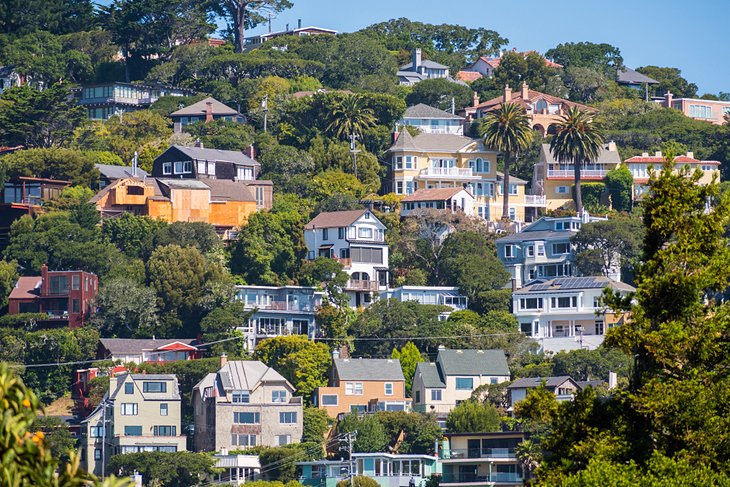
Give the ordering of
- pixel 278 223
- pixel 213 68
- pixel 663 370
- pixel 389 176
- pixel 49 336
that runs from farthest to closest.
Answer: pixel 213 68
pixel 389 176
pixel 278 223
pixel 49 336
pixel 663 370

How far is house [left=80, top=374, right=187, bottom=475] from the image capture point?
97.9 metres

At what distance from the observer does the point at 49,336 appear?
105 metres

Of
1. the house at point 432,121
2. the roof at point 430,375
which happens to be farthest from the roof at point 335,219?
the house at point 432,121

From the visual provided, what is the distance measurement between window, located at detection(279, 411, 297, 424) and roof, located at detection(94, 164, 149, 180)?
105ft

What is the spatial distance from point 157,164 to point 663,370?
9886 cm

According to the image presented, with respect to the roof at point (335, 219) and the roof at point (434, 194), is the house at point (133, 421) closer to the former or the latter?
the roof at point (335, 219)

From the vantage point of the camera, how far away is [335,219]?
12019 centimetres

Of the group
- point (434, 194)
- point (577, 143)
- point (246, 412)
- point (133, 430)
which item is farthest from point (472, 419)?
point (577, 143)

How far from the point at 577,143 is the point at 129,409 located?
1878 inches

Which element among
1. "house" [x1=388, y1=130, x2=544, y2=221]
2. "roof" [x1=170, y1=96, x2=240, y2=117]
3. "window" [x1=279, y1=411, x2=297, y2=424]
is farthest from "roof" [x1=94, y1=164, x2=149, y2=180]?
"window" [x1=279, y1=411, x2=297, y2=424]

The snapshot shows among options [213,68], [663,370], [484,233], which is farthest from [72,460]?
[213,68]

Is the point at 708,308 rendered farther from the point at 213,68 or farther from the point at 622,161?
the point at 213,68

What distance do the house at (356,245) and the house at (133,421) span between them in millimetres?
20565

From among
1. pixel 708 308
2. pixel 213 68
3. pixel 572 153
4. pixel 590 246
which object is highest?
pixel 213 68
